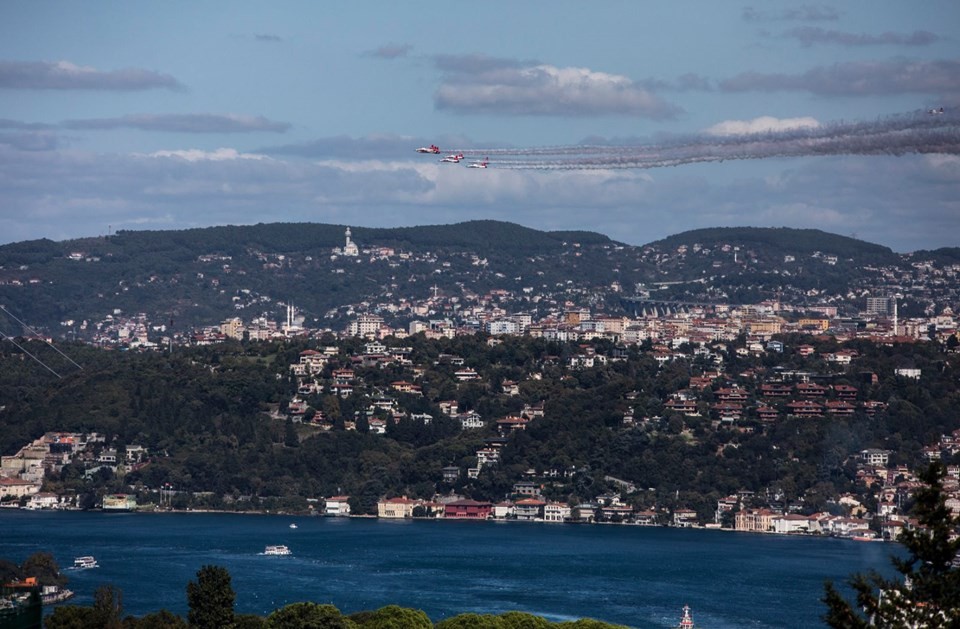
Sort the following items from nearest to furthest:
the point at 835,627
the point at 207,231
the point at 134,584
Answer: the point at 835,627
the point at 134,584
the point at 207,231

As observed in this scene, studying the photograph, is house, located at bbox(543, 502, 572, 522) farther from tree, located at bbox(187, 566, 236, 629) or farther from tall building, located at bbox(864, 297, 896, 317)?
tall building, located at bbox(864, 297, 896, 317)

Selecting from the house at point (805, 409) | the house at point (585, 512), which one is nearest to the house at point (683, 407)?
the house at point (805, 409)

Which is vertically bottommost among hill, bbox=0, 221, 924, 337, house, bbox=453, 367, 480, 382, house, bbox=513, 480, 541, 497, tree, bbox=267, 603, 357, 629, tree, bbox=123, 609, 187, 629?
house, bbox=513, 480, 541, 497

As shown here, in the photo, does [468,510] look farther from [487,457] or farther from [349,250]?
[349,250]

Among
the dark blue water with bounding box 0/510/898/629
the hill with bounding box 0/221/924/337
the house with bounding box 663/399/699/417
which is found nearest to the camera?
the dark blue water with bounding box 0/510/898/629

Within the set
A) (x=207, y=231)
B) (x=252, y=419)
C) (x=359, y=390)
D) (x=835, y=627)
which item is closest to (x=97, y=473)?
(x=252, y=419)

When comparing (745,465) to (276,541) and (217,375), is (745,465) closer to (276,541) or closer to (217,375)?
(276,541)

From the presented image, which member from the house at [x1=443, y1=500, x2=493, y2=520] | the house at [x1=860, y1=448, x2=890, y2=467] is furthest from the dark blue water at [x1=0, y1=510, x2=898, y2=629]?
the house at [x1=860, y1=448, x2=890, y2=467]
